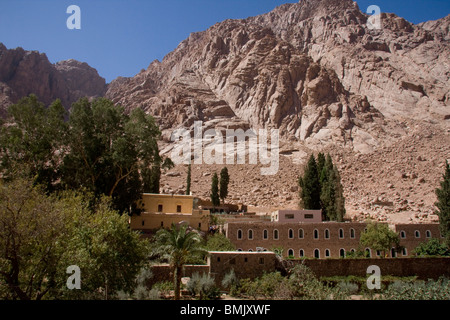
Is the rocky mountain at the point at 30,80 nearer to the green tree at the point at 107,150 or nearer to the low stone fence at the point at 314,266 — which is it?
the green tree at the point at 107,150

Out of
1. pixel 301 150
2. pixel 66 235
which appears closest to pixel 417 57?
pixel 301 150

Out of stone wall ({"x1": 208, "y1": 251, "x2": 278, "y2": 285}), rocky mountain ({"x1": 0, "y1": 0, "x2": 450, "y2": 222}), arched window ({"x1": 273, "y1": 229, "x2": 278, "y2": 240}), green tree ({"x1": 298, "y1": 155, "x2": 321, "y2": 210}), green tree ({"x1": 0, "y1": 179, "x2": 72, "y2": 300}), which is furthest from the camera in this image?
rocky mountain ({"x1": 0, "y1": 0, "x2": 450, "y2": 222})

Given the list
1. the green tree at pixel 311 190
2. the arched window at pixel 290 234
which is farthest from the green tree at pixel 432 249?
the green tree at pixel 311 190

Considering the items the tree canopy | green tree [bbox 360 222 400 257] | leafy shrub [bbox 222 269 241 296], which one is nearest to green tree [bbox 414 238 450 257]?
green tree [bbox 360 222 400 257]

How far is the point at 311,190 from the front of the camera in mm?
43719

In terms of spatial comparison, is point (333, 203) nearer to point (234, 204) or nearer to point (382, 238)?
point (382, 238)

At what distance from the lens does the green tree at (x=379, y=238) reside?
3169 cm

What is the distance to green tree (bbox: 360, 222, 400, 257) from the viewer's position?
31688 millimetres

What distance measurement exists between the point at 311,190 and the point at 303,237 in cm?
1089

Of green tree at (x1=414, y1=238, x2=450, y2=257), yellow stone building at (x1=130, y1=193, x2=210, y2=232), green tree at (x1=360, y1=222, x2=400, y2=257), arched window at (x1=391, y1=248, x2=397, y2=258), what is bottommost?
arched window at (x1=391, y1=248, x2=397, y2=258)

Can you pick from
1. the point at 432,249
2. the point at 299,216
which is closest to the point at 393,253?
the point at 432,249

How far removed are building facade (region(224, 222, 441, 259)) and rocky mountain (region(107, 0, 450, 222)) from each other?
1554cm

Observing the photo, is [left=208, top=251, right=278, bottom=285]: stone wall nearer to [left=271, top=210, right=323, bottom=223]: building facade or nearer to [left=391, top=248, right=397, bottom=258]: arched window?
[left=271, top=210, right=323, bottom=223]: building facade
